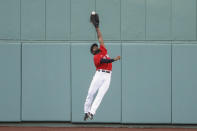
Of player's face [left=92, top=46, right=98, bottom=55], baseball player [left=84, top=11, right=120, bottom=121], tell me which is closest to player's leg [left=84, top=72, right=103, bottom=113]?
baseball player [left=84, top=11, right=120, bottom=121]

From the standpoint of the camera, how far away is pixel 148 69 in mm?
12758

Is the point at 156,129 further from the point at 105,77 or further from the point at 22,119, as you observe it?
the point at 22,119

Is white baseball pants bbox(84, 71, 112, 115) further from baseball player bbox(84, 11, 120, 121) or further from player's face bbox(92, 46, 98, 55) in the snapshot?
player's face bbox(92, 46, 98, 55)

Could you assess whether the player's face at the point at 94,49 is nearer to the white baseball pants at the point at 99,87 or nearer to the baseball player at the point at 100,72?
the baseball player at the point at 100,72

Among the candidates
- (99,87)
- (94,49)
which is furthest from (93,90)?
(94,49)

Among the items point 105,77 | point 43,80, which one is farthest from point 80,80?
point 105,77

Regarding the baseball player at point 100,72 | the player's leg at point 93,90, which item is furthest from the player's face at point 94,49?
the player's leg at point 93,90

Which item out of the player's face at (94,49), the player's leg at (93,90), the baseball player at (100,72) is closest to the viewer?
the baseball player at (100,72)

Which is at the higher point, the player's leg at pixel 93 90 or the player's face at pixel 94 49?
the player's face at pixel 94 49

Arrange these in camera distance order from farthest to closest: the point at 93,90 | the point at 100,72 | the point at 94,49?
the point at 94,49, the point at 93,90, the point at 100,72

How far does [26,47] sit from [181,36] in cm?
450

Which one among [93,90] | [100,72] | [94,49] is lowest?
[93,90]

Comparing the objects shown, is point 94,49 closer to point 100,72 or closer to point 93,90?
point 100,72

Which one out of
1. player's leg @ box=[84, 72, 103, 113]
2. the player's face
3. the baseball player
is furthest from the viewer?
the player's face
